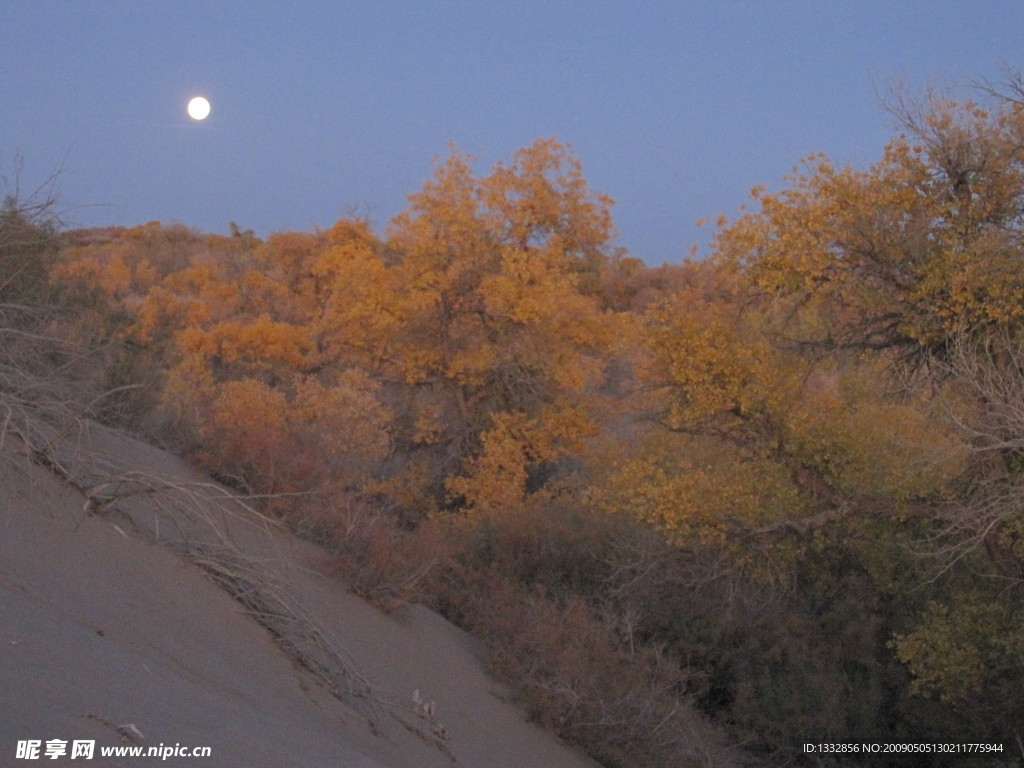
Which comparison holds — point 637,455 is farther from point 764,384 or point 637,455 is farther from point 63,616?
point 63,616

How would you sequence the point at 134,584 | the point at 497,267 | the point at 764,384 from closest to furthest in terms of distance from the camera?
the point at 134,584 → the point at 764,384 → the point at 497,267

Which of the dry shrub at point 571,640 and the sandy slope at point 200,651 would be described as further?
the dry shrub at point 571,640

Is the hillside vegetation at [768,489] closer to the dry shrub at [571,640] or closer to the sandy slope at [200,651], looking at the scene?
the dry shrub at [571,640]

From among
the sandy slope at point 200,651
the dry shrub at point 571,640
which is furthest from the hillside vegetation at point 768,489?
the sandy slope at point 200,651

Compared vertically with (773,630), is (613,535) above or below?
above

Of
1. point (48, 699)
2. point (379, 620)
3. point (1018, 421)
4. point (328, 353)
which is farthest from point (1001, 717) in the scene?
point (328, 353)

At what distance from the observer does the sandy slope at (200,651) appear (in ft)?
17.8

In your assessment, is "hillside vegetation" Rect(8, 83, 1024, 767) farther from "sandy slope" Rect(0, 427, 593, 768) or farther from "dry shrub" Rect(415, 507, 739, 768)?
"sandy slope" Rect(0, 427, 593, 768)

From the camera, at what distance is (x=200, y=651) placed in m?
7.88

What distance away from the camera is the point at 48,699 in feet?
16.4

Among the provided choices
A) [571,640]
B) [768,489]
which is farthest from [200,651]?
[768,489]

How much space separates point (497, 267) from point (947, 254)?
551 inches

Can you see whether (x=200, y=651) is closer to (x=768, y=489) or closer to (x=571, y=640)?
(x=571, y=640)

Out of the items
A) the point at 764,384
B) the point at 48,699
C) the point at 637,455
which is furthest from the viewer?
the point at 637,455
